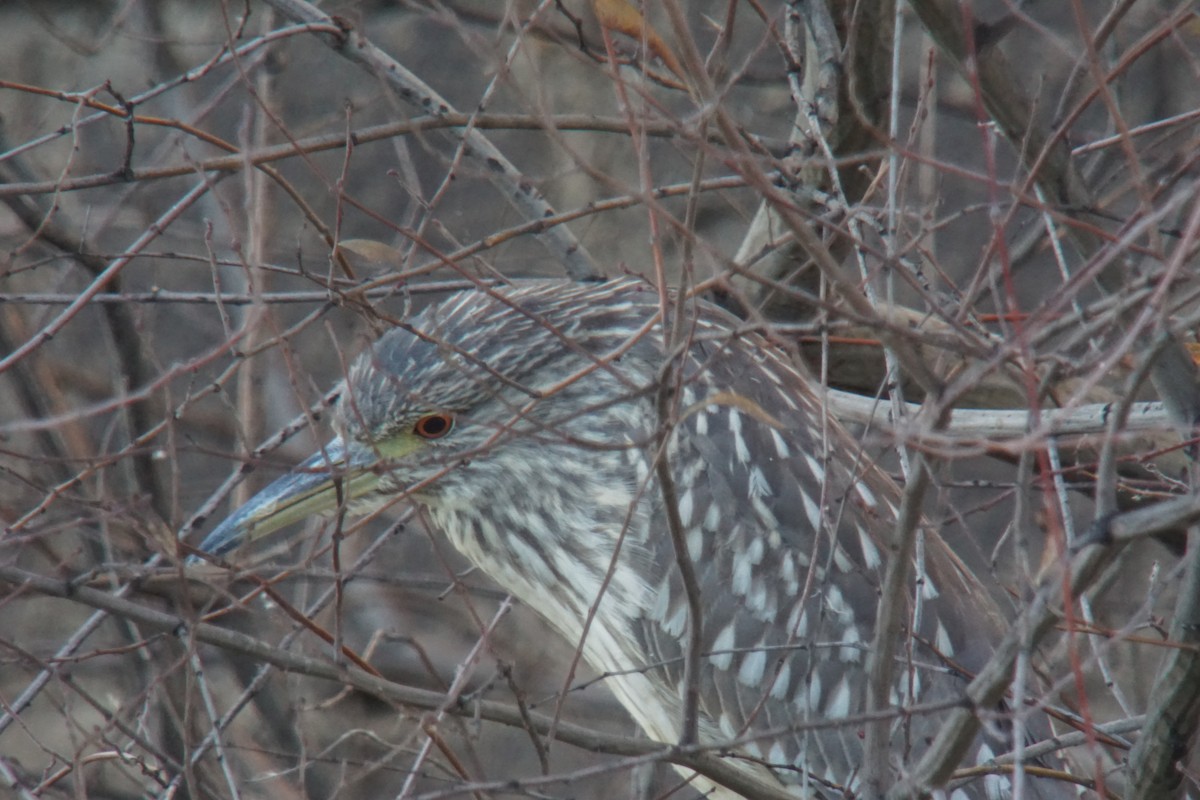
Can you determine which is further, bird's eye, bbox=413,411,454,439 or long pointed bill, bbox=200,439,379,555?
bird's eye, bbox=413,411,454,439

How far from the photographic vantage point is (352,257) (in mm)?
4465

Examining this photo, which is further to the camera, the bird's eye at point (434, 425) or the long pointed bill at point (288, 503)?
the bird's eye at point (434, 425)

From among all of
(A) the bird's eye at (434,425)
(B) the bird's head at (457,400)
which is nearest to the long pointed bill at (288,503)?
(B) the bird's head at (457,400)

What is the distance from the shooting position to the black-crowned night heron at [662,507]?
282cm

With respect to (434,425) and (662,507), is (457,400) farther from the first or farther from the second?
(662,507)

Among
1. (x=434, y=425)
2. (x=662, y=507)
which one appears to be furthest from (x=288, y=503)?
(x=662, y=507)

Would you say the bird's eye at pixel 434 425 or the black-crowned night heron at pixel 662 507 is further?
the bird's eye at pixel 434 425

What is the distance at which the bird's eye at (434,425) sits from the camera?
115 inches

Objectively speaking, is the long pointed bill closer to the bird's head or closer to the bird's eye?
the bird's head

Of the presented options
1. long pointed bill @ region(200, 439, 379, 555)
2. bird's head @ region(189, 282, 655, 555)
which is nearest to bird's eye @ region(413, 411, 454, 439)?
bird's head @ region(189, 282, 655, 555)

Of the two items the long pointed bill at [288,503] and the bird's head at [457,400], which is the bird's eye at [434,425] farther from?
the long pointed bill at [288,503]

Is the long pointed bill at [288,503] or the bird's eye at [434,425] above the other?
the bird's eye at [434,425]

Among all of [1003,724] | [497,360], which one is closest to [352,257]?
[497,360]

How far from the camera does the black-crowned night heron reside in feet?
9.26
